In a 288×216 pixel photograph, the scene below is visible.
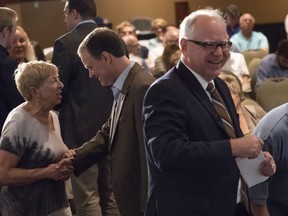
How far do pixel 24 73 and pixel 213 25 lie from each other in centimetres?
114

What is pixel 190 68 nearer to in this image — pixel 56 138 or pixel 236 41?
pixel 56 138

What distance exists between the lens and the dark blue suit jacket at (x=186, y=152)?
2.17 m

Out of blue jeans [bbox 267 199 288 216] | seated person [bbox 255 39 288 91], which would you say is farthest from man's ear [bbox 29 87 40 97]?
seated person [bbox 255 39 288 91]

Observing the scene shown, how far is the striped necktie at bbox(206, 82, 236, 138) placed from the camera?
2.37 meters

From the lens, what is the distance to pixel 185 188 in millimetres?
2268

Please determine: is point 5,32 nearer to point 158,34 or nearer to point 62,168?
point 62,168

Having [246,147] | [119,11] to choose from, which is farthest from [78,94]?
[119,11]

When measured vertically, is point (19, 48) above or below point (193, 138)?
below

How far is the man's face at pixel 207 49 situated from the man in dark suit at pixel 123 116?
1.88ft

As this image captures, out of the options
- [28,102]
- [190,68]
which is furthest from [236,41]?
[190,68]

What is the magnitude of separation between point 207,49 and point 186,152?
14.3 inches

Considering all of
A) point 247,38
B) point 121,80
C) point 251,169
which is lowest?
point 247,38

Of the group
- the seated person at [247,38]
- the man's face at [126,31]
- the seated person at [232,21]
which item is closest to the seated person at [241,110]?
the man's face at [126,31]

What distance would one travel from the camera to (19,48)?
180 inches
